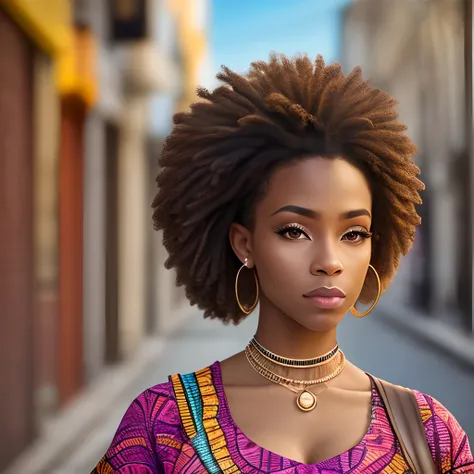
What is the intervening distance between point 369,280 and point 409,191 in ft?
0.80

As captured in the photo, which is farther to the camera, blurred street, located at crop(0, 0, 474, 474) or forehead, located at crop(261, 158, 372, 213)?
blurred street, located at crop(0, 0, 474, 474)

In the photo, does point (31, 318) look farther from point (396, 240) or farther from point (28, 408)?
point (396, 240)

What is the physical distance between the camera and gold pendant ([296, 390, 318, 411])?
156 cm

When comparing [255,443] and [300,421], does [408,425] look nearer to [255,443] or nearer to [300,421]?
[300,421]

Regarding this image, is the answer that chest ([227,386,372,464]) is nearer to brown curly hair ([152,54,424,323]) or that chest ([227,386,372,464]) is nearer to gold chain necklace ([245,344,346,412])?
gold chain necklace ([245,344,346,412])

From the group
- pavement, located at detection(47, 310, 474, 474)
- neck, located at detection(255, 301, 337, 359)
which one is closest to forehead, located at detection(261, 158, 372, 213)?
neck, located at detection(255, 301, 337, 359)

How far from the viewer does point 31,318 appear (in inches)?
190

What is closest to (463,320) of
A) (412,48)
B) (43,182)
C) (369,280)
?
(412,48)

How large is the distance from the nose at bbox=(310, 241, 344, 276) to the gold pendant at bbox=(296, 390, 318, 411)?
0.28 metres

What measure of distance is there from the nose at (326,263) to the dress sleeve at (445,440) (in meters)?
0.38

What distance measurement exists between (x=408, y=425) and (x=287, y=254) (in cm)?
46

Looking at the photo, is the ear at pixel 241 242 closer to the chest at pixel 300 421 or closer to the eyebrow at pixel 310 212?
the eyebrow at pixel 310 212

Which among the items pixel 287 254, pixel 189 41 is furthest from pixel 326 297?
pixel 189 41

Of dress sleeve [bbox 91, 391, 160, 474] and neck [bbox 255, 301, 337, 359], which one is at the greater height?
neck [bbox 255, 301, 337, 359]
